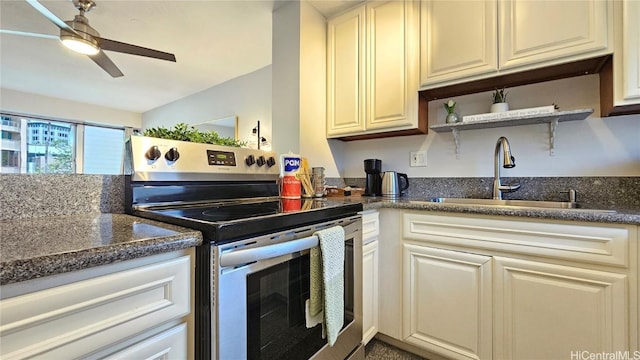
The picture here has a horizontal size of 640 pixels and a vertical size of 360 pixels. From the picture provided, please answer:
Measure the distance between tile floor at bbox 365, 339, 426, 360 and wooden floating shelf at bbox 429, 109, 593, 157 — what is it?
1.29 metres

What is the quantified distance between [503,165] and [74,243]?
1863mm

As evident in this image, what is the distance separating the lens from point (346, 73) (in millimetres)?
1995

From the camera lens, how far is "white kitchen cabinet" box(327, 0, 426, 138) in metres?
1.73

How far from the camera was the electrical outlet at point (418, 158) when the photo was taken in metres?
1.94

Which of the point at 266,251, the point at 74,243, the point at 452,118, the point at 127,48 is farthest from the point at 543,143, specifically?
the point at 127,48

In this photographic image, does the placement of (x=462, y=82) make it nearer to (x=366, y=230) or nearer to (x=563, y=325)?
(x=366, y=230)

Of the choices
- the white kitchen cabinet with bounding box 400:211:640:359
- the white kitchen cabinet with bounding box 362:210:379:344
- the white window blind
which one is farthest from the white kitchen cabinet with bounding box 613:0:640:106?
the white window blind

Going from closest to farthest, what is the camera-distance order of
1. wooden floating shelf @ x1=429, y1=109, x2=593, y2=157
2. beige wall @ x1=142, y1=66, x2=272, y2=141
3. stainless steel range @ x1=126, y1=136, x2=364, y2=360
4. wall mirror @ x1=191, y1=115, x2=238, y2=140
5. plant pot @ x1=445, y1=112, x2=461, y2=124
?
1. stainless steel range @ x1=126, y1=136, x2=364, y2=360
2. wooden floating shelf @ x1=429, y1=109, x2=593, y2=157
3. plant pot @ x1=445, y1=112, x2=461, y2=124
4. beige wall @ x1=142, y1=66, x2=272, y2=141
5. wall mirror @ x1=191, y1=115, x2=238, y2=140

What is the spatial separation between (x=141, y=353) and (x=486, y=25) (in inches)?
78.0

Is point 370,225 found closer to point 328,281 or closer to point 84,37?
point 328,281

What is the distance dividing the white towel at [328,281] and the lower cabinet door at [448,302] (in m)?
0.53

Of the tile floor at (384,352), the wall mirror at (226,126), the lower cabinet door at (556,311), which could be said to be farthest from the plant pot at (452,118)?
the wall mirror at (226,126)

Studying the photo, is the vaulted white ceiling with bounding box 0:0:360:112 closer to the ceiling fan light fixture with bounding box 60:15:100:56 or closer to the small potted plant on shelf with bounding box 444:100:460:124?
the ceiling fan light fixture with bounding box 60:15:100:56

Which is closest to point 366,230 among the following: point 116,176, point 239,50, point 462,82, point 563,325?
point 563,325
